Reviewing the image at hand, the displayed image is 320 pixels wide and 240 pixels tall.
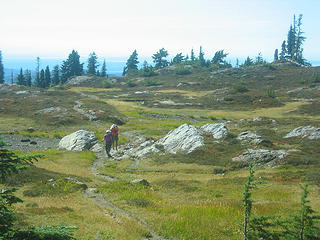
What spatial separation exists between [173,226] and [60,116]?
58550 mm

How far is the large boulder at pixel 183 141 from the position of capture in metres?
38.6

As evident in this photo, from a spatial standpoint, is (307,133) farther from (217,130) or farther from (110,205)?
(110,205)

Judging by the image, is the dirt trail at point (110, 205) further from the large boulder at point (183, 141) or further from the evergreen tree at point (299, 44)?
the evergreen tree at point (299, 44)

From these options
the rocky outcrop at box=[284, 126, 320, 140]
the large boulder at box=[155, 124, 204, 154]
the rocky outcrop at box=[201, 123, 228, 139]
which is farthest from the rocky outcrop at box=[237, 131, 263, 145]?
the rocky outcrop at box=[284, 126, 320, 140]

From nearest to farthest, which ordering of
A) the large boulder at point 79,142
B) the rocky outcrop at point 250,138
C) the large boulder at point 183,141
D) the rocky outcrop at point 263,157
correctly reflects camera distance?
the rocky outcrop at point 263,157
the rocky outcrop at point 250,138
the large boulder at point 183,141
the large boulder at point 79,142

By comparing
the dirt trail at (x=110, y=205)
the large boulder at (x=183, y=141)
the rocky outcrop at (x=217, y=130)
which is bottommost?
the dirt trail at (x=110, y=205)

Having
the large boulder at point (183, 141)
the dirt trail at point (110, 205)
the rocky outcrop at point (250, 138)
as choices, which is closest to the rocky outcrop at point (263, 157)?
the rocky outcrop at point (250, 138)

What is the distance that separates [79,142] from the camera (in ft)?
147

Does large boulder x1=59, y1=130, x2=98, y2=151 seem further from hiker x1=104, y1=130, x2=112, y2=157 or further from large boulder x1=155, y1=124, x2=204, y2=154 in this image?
large boulder x1=155, y1=124, x2=204, y2=154

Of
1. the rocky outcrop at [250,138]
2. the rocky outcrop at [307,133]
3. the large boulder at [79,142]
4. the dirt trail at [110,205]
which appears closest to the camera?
the dirt trail at [110,205]

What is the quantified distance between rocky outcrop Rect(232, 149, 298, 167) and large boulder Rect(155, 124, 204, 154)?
741cm

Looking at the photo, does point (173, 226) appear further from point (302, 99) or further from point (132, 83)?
point (132, 83)

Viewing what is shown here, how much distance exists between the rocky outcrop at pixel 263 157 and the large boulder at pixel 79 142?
74.6 ft

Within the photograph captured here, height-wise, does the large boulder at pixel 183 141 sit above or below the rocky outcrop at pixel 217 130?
below
